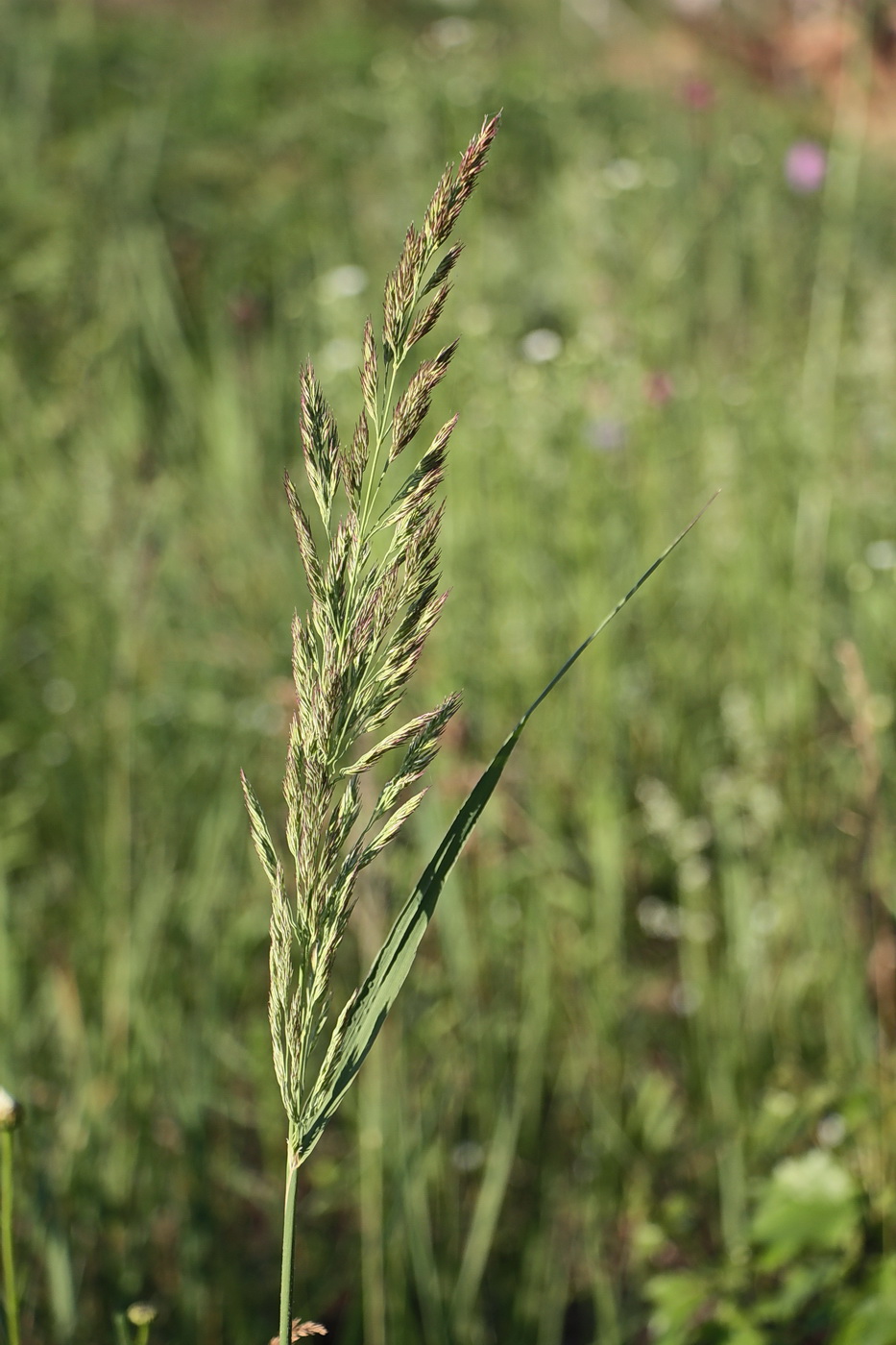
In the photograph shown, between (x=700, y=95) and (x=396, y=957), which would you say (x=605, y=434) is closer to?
(x=700, y=95)

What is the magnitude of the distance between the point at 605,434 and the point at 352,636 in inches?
72.7

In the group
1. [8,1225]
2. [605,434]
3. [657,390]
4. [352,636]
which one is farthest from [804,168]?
[8,1225]

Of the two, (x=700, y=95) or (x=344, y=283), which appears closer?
(x=700, y=95)

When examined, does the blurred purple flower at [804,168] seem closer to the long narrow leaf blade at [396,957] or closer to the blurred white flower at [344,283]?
the blurred white flower at [344,283]

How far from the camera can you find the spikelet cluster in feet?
1.69

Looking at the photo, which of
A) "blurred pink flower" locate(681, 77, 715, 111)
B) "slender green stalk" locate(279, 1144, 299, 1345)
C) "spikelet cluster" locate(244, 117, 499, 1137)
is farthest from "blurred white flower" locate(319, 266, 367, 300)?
"slender green stalk" locate(279, 1144, 299, 1345)

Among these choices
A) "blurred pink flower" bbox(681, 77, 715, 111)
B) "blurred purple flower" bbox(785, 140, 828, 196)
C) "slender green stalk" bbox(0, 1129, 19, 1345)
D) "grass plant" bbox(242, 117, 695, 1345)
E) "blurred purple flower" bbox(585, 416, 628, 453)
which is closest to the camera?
"grass plant" bbox(242, 117, 695, 1345)

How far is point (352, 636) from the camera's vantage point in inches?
20.6

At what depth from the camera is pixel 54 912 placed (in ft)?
6.28

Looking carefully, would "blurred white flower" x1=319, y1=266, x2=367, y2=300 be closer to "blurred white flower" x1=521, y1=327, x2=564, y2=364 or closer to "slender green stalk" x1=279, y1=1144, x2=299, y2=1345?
"blurred white flower" x1=521, y1=327, x2=564, y2=364

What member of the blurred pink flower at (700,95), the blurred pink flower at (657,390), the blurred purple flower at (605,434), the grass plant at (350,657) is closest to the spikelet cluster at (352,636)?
the grass plant at (350,657)

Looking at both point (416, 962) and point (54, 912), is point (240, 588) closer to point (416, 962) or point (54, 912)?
point (54, 912)

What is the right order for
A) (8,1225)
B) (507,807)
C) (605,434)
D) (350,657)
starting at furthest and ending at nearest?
(605,434)
(507,807)
(8,1225)
(350,657)

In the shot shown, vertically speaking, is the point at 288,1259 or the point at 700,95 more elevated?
the point at 700,95
